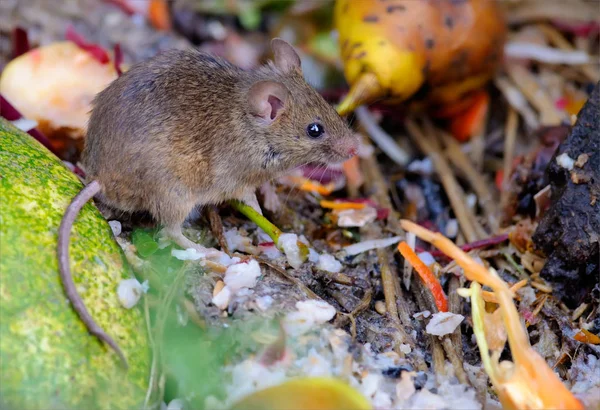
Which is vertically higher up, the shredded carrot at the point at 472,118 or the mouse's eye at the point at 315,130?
the mouse's eye at the point at 315,130

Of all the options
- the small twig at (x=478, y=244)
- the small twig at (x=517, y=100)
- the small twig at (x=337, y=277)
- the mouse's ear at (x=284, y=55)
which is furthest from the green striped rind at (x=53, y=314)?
the small twig at (x=517, y=100)

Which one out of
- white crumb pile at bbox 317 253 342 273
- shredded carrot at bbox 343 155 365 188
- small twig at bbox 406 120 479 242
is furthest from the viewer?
shredded carrot at bbox 343 155 365 188

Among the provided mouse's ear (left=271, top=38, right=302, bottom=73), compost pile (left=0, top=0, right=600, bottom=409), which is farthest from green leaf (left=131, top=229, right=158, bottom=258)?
mouse's ear (left=271, top=38, right=302, bottom=73)

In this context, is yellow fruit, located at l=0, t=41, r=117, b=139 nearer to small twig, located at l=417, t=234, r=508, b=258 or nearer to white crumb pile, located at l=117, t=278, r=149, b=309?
white crumb pile, located at l=117, t=278, r=149, b=309

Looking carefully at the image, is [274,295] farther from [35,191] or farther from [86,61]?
[86,61]

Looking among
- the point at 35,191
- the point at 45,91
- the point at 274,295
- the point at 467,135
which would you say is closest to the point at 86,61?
the point at 45,91

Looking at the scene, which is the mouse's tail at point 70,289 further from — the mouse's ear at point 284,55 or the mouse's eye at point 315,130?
the mouse's ear at point 284,55
